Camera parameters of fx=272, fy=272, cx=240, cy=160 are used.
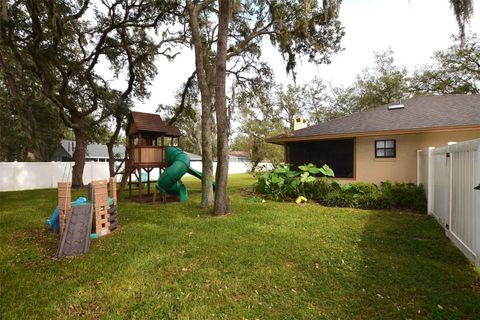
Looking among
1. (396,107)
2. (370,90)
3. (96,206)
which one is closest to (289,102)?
(370,90)

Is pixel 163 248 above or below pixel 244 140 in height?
below

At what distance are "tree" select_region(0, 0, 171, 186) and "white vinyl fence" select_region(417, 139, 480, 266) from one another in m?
13.0

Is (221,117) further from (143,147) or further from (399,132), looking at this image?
(399,132)

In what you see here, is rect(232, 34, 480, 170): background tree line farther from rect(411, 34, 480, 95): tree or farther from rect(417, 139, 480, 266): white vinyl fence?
rect(417, 139, 480, 266): white vinyl fence

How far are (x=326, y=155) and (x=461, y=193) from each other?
12.3 meters

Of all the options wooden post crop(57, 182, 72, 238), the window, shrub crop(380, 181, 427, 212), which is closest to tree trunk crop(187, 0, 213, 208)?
wooden post crop(57, 182, 72, 238)

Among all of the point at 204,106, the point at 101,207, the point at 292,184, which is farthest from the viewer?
the point at 292,184

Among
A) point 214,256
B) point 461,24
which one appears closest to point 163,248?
point 214,256

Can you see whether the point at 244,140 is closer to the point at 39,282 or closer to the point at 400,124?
the point at 400,124

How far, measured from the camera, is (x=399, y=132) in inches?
410

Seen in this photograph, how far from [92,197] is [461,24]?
7588 mm

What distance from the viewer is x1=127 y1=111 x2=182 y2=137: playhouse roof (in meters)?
10.6

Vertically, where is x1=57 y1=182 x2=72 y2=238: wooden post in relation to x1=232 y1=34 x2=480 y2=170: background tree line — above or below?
below

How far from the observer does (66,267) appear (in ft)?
13.1
